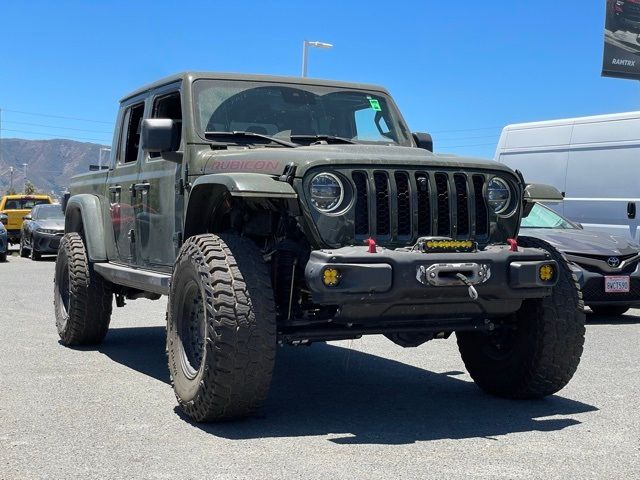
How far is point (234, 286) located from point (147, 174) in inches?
88.9

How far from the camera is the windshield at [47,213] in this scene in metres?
23.7

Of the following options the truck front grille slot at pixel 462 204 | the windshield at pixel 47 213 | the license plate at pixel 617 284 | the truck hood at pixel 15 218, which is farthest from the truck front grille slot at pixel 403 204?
the truck hood at pixel 15 218

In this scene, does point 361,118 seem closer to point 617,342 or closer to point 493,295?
point 493,295

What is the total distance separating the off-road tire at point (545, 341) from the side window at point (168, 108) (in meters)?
2.62

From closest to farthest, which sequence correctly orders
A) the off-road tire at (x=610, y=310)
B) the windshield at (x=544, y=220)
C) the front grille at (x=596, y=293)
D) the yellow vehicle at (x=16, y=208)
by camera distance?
1. the front grille at (x=596, y=293)
2. the off-road tire at (x=610, y=310)
3. the windshield at (x=544, y=220)
4. the yellow vehicle at (x=16, y=208)

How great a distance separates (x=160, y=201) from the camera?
6.51 meters

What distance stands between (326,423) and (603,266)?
6071 millimetres

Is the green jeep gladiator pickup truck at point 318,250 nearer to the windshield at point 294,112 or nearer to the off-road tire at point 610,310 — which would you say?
the windshield at point 294,112

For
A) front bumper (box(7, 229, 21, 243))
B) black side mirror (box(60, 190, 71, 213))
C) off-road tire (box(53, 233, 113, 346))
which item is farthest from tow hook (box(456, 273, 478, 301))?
front bumper (box(7, 229, 21, 243))

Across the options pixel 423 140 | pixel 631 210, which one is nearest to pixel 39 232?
pixel 631 210

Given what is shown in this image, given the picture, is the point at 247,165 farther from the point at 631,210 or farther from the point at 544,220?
the point at 631,210

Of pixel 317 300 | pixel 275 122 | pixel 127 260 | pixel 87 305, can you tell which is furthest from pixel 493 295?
pixel 87 305

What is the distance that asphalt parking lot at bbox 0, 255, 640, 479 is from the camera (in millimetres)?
Answer: 4301

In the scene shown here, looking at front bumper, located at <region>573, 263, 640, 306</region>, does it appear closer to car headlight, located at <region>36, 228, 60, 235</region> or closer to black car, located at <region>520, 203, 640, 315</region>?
black car, located at <region>520, 203, 640, 315</region>
